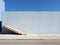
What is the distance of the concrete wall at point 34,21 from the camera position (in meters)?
24.4

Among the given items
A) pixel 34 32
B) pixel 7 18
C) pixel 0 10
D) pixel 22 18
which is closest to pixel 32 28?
pixel 34 32

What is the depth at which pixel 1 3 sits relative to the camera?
1062 inches

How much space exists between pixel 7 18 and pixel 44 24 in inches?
236

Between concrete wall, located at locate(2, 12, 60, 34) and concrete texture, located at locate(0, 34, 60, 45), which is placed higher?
concrete wall, located at locate(2, 12, 60, 34)

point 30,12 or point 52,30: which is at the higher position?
point 30,12

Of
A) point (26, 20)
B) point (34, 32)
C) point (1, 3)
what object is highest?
point (1, 3)

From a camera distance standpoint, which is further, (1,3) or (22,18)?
(1,3)

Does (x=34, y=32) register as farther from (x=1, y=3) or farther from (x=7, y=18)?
(x=1, y=3)

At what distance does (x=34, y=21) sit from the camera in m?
24.5

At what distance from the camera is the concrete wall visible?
24375 mm
